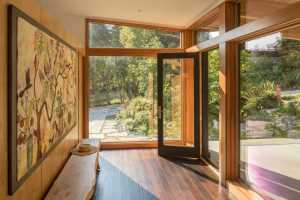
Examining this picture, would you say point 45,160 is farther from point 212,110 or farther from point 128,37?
point 128,37

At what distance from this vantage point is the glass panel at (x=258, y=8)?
3.10 metres

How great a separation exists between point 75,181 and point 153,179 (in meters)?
1.70

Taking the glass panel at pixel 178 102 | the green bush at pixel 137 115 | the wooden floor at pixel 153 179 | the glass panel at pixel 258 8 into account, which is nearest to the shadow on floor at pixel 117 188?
the wooden floor at pixel 153 179

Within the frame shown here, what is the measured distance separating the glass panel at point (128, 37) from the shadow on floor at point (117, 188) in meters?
3.08

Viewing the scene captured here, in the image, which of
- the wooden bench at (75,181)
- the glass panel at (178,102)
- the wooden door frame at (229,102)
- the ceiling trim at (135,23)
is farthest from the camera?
the ceiling trim at (135,23)

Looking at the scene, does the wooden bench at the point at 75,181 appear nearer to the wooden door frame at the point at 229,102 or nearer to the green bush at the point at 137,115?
the wooden door frame at the point at 229,102

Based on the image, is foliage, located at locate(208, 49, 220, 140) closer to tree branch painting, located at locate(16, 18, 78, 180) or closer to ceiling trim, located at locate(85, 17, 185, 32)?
ceiling trim, located at locate(85, 17, 185, 32)

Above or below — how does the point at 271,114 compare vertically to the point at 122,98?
below

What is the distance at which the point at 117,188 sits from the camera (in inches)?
162

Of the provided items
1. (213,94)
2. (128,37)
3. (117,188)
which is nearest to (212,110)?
(213,94)

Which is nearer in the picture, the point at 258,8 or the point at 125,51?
the point at 258,8

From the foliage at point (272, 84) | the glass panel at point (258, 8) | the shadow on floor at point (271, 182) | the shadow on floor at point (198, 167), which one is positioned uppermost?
the glass panel at point (258, 8)

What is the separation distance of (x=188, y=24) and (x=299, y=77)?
373 centimetres

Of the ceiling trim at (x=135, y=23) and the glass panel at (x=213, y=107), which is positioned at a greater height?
the ceiling trim at (x=135, y=23)
